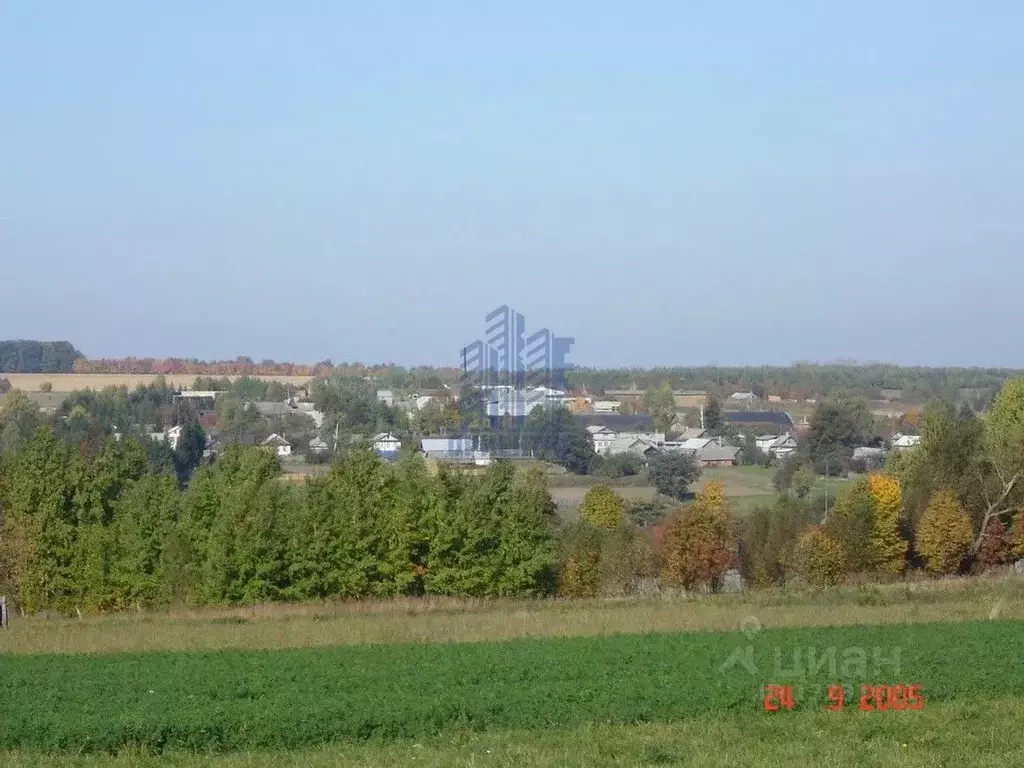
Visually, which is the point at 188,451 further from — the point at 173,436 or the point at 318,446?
the point at 318,446

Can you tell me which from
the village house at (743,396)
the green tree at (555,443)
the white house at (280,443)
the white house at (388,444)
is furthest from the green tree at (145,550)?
the village house at (743,396)

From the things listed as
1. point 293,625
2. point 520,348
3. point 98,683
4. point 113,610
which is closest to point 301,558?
point 113,610

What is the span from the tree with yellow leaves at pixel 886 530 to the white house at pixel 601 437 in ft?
145

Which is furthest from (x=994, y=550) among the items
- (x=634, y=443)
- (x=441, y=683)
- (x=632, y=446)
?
(x=634, y=443)

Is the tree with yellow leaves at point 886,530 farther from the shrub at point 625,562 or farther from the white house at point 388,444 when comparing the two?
the white house at point 388,444

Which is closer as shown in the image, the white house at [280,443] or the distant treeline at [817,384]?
the white house at [280,443]

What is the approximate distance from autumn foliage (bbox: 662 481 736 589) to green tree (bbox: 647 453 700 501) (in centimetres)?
3021

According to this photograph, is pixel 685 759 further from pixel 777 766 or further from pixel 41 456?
pixel 41 456

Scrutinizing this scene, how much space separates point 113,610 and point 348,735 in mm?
31331

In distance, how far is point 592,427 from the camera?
4456 inches

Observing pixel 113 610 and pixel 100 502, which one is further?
pixel 100 502

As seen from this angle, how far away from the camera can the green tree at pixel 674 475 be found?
8319 centimetres

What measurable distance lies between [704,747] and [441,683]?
4890 mm

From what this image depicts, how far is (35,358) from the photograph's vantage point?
17038cm
